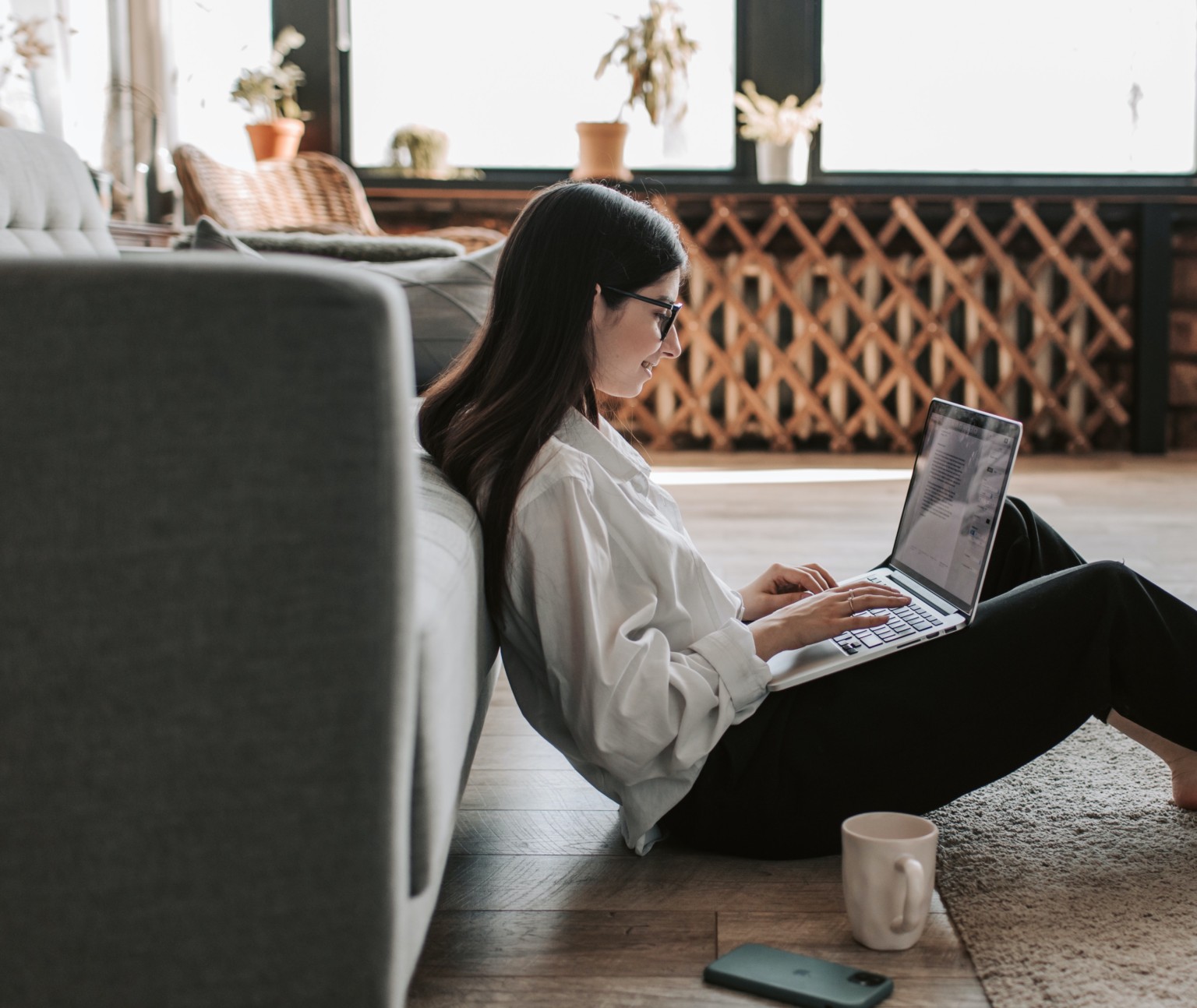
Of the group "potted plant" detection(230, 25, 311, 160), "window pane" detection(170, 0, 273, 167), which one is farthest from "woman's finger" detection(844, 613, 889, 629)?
"window pane" detection(170, 0, 273, 167)

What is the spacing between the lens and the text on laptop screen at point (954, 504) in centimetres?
115

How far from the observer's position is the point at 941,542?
127 centimetres

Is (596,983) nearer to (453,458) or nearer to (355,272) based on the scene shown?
(453,458)

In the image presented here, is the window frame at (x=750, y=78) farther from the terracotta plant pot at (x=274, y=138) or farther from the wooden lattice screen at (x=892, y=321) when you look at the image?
the terracotta plant pot at (x=274, y=138)

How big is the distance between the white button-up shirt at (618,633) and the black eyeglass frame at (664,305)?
10 cm

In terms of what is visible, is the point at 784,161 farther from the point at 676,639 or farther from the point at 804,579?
the point at 676,639

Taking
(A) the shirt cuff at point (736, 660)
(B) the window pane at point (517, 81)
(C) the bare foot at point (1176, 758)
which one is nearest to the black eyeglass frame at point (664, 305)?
(A) the shirt cuff at point (736, 660)

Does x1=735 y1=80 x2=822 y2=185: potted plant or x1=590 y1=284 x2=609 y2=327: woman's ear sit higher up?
x1=735 y1=80 x2=822 y2=185: potted plant

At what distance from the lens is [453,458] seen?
1.03m

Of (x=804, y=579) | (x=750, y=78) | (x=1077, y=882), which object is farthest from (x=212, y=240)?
(x=750, y=78)

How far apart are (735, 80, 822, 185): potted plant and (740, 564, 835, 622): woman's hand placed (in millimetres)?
2828

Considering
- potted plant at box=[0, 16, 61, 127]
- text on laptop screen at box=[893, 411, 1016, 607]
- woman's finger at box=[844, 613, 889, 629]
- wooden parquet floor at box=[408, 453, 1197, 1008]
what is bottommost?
wooden parquet floor at box=[408, 453, 1197, 1008]

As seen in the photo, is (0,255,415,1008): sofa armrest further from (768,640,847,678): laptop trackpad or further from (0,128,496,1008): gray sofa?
(768,640,847,678): laptop trackpad

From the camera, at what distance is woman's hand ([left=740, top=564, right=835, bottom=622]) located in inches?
50.8
